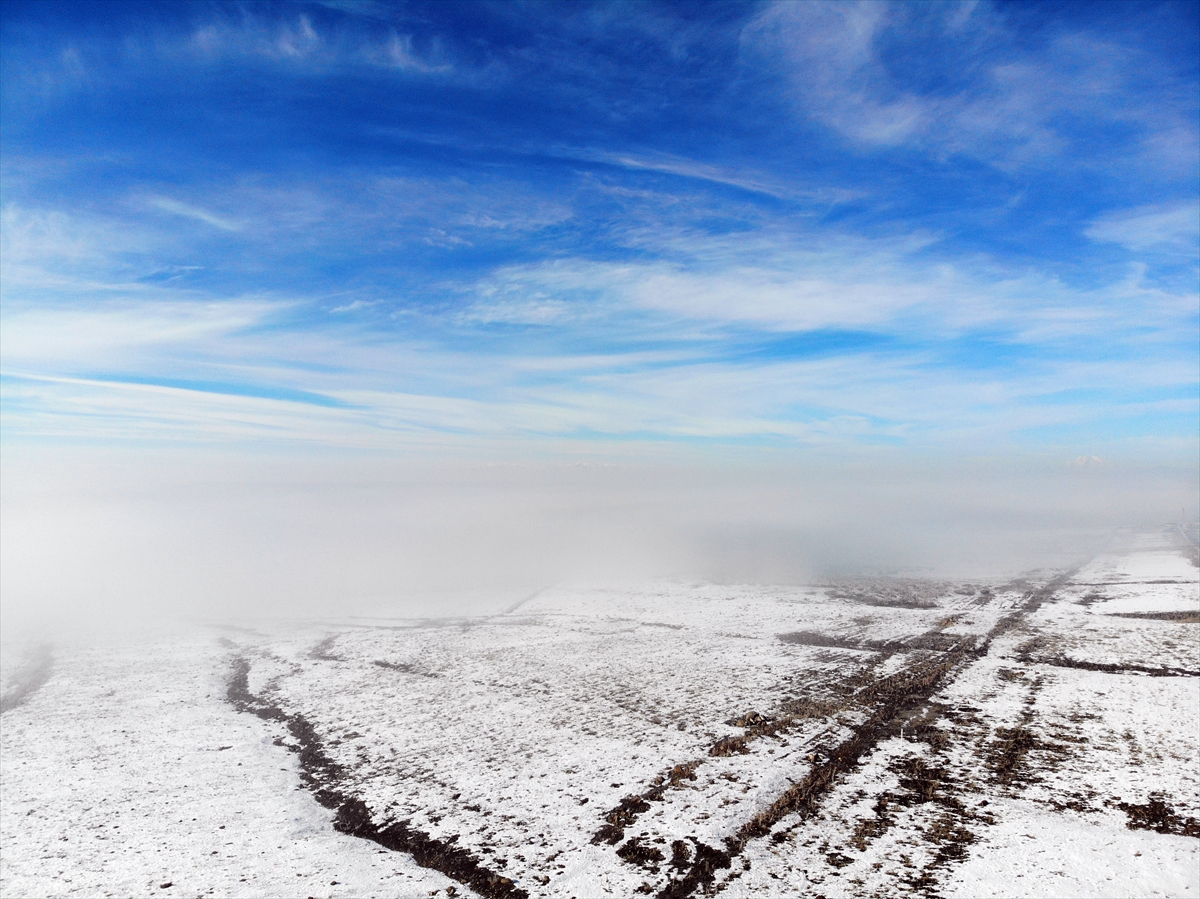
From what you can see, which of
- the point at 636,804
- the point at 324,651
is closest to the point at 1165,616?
the point at 636,804

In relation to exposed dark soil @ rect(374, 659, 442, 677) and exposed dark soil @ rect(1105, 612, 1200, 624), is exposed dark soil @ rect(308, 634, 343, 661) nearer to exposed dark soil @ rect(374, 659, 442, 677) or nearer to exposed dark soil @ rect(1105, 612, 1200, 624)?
exposed dark soil @ rect(374, 659, 442, 677)

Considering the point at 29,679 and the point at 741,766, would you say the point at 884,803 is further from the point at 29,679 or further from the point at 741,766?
the point at 29,679

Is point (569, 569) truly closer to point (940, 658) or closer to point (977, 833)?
point (940, 658)

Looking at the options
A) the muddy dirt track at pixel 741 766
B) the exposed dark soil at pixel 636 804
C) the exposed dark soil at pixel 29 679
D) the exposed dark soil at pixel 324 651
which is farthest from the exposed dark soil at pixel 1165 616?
the exposed dark soil at pixel 29 679

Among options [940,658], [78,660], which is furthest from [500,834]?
[78,660]

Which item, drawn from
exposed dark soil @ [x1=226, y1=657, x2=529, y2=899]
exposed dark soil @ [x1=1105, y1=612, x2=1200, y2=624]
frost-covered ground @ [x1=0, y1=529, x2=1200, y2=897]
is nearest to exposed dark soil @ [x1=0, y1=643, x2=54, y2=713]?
frost-covered ground @ [x1=0, y1=529, x2=1200, y2=897]
